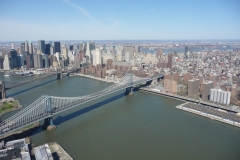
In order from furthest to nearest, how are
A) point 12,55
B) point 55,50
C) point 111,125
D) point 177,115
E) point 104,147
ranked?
point 55,50 < point 12,55 < point 177,115 < point 111,125 < point 104,147

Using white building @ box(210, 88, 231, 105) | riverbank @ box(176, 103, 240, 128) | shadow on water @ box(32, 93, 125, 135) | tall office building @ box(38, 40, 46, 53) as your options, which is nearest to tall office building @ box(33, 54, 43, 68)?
tall office building @ box(38, 40, 46, 53)

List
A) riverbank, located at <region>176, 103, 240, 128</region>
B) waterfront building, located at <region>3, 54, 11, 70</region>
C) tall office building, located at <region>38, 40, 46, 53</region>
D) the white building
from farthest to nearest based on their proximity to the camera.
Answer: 1. tall office building, located at <region>38, 40, 46, 53</region>
2. waterfront building, located at <region>3, 54, 11, 70</region>
3. the white building
4. riverbank, located at <region>176, 103, 240, 128</region>

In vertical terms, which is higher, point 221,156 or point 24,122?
point 24,122

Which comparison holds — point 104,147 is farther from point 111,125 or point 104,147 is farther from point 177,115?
point 177,115

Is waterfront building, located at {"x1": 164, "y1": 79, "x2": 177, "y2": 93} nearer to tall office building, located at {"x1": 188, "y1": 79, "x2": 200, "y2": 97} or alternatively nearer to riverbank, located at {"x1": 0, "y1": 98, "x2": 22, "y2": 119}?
tall office building, located at {"x1": 188, "y1": 79, "x2": 200, "y2": 97}

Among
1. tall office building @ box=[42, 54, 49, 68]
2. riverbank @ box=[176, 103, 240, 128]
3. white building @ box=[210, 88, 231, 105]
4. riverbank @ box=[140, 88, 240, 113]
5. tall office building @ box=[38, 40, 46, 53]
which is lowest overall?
riverbank @ box=[176, 103, 240, 128]

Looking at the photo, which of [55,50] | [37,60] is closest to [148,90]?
[37,60]

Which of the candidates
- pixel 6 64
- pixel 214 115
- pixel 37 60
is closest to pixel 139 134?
pixel 214 115

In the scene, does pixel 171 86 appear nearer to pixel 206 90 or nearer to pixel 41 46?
pixel 206 90
